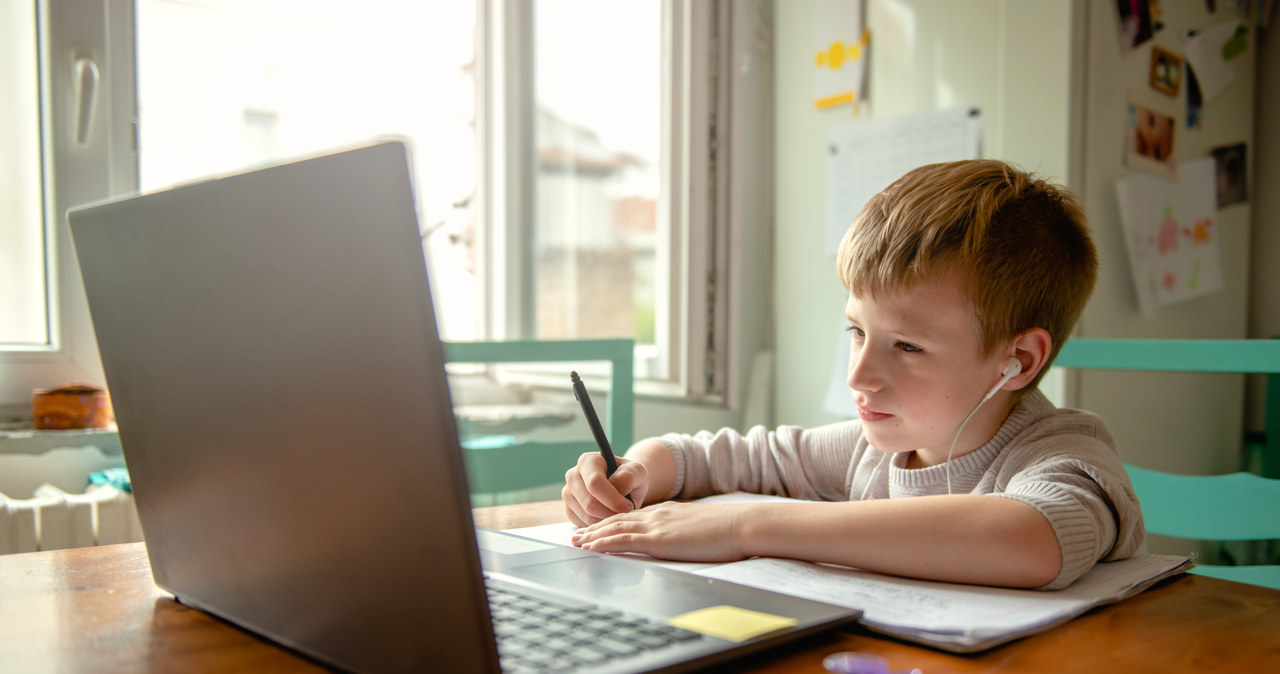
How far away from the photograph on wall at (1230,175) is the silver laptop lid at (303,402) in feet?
7.12

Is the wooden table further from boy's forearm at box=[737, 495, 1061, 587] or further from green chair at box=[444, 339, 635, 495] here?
green chair at box=[444, 339, 635, 495]

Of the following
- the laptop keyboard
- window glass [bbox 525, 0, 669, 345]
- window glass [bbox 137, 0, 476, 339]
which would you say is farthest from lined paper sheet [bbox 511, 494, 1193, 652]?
window glass [bbox 525, 0, 669, 345]

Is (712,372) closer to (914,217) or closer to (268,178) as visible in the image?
(914,217)

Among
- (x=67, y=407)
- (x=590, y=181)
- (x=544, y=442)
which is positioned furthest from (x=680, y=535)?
(x=590, y=181)

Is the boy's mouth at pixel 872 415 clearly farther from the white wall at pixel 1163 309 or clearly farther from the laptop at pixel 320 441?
the white wall at pixel 1163 309

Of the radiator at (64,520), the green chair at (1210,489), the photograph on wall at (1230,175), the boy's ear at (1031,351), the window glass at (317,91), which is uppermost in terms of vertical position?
the window glass at (317,91)

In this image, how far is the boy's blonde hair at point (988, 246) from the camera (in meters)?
0.79

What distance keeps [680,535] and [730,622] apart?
0.18 metres

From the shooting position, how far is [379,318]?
1.09ft

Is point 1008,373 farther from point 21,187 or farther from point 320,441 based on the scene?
point 21,187

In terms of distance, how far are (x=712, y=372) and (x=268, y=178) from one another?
5.53 ft

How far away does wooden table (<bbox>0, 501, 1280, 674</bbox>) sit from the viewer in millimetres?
445

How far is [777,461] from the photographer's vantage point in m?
0.99

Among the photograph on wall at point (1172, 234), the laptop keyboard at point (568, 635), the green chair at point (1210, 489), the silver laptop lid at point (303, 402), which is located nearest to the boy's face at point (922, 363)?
the green chair at point (1210, 489)
